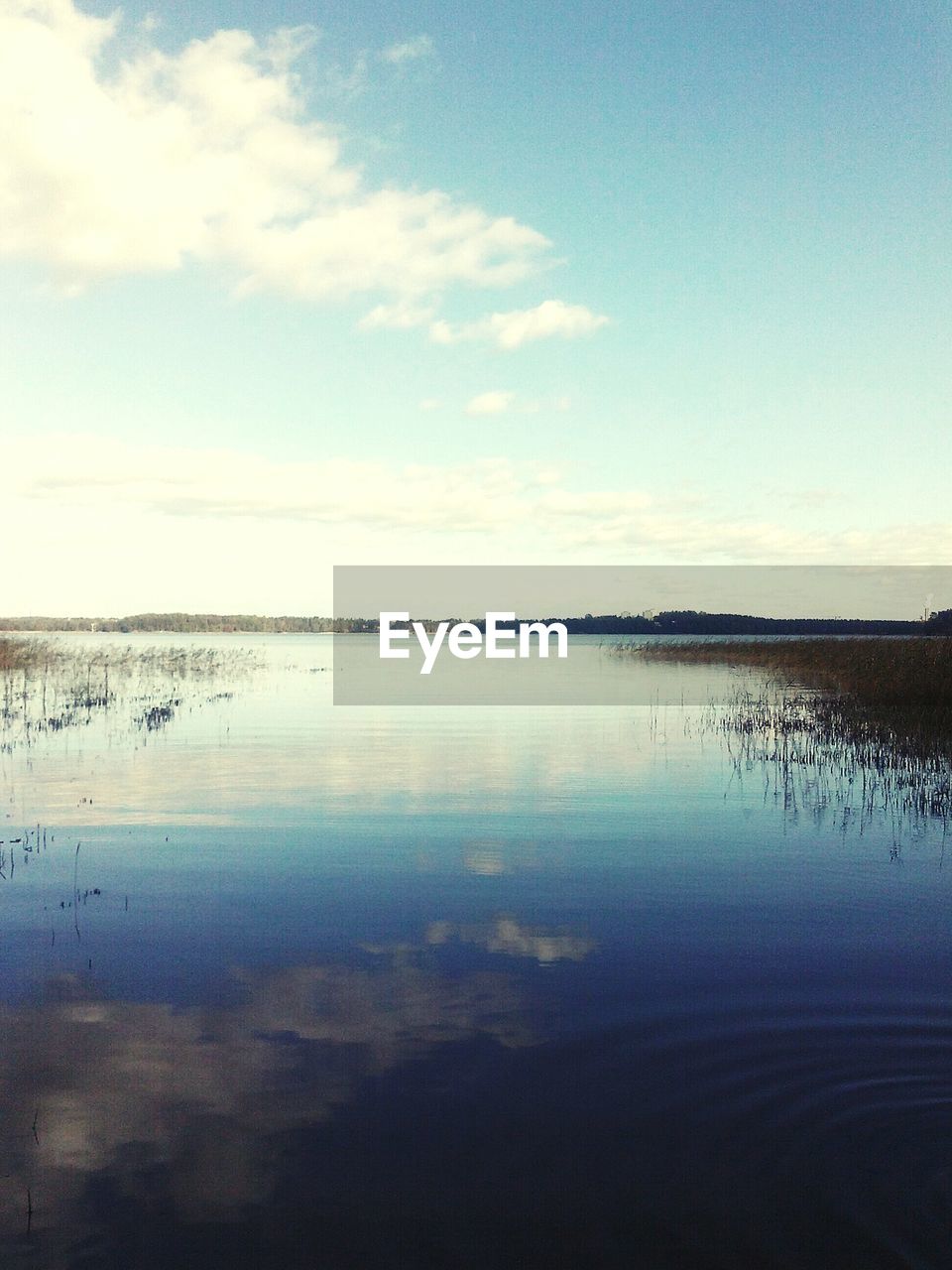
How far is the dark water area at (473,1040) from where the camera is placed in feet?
14.9

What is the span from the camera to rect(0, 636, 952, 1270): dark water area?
4.54 meters

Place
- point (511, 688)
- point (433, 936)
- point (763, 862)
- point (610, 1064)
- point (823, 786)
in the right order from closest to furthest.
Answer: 1. point (610, 1064)
2. point (433, 936)
3. point (763, 862)
4. point (823, 786)
5. point (511, 688)

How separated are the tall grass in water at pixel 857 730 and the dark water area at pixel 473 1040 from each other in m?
1.68

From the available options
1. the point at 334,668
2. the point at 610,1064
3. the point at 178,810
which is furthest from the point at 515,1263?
the point at 334,668

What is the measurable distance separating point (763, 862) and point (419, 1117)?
6.95 metres

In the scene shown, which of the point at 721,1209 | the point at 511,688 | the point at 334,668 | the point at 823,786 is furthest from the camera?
the point at 334,668

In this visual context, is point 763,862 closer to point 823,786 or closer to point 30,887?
point 823,786

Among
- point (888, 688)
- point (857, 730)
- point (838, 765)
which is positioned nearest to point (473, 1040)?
point (838, 765)

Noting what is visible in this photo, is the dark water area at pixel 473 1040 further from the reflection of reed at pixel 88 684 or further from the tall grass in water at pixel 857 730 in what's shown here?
the reflection of reed at pixel 88 684

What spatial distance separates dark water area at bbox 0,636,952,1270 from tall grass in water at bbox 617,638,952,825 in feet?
5.51

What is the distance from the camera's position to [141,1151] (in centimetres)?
507

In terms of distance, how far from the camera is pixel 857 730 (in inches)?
874

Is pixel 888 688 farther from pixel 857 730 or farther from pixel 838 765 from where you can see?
pixel 838 765

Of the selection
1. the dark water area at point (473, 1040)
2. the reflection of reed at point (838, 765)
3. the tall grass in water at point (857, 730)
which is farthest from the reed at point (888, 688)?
the dark water area at point (473, 1040)
